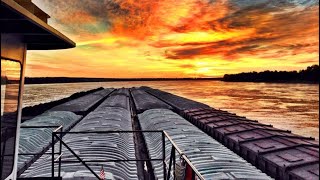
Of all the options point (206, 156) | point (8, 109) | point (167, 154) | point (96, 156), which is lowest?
point (167, 154)

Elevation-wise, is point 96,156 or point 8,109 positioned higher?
point 8,109

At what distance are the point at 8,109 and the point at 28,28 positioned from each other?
3.97 feet

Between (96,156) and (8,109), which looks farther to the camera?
(96,156)

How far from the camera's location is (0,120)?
4.46m

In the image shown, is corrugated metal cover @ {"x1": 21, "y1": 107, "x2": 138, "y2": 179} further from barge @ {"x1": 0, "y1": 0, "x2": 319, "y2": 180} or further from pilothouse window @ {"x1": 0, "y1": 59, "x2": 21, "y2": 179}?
pilothouse window @ {"x1": 0, "y1": 59, "x2": 21, "y2": 179}

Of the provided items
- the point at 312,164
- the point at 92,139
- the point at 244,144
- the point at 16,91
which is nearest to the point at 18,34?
the point at 16,91

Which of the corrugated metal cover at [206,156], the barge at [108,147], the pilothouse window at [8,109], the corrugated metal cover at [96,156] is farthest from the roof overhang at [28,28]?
the corrugated metal cover at [206,156]

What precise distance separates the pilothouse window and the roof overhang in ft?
1.55

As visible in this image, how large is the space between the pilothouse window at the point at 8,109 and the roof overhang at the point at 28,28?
1.55 feet

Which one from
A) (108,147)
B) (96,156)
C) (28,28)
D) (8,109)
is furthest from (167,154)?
(28,28)

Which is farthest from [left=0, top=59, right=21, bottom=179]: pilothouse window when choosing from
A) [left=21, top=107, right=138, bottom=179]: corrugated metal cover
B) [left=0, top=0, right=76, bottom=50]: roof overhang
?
[left=21, top=107, right=138, bottom=179]: corrugated metal cover

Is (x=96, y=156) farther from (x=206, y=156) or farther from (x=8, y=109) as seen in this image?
(x=8, y=109)

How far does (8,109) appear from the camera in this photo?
4770mm

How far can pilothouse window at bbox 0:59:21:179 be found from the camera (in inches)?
176
